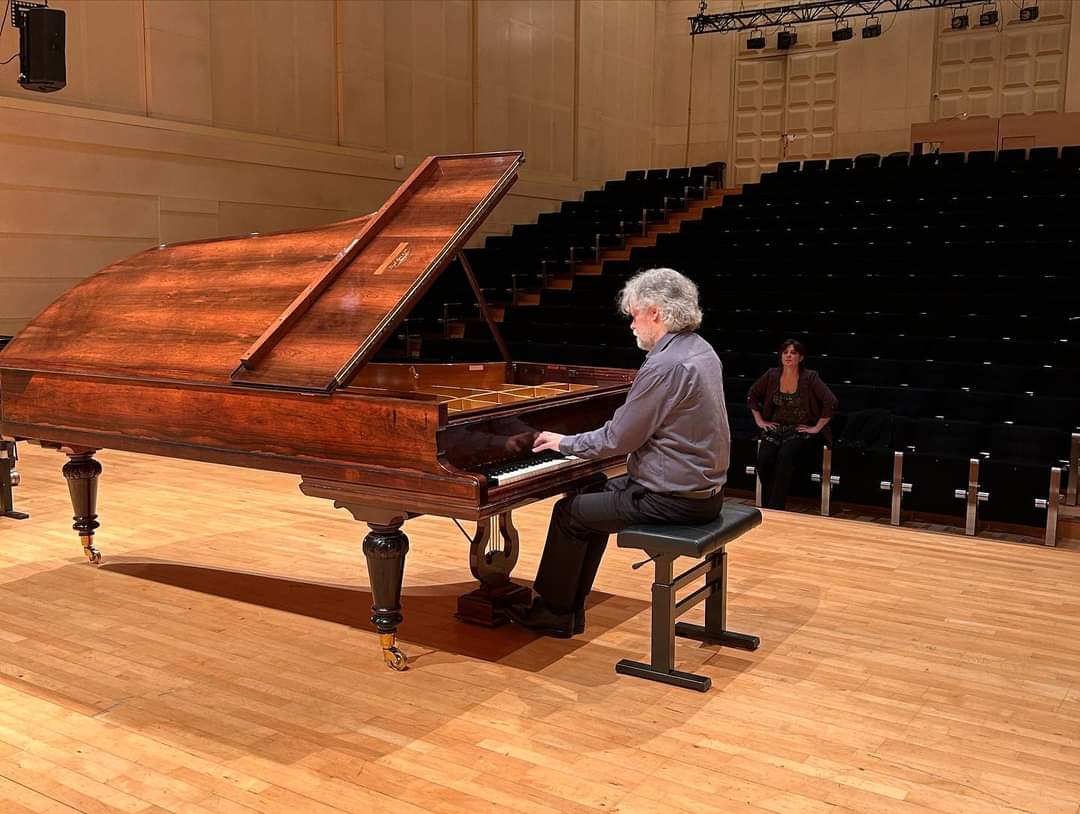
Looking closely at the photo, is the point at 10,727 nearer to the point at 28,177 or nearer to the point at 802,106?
the point at 28,177

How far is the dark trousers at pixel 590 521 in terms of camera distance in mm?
2697

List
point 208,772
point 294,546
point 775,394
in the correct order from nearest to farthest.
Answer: point 208,772, point 294,546, point 775,394

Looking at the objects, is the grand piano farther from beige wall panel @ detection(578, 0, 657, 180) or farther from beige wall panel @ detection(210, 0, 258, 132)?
beige wall panel @ detection(578, 0, 657, 180)

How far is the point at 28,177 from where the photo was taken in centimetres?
668

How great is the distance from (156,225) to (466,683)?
5.83 metres

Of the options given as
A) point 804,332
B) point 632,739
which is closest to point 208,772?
point 632,739

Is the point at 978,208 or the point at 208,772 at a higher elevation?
the point at 978,208

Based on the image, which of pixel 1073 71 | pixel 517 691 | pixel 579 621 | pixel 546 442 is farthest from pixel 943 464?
pixel 1073 71

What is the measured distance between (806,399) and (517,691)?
2.72m

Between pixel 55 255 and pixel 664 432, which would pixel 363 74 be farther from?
pixel 664 432

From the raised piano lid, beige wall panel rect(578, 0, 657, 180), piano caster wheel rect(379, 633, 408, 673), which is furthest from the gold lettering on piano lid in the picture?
beige wall panel rect(578, 0, 657, 180)

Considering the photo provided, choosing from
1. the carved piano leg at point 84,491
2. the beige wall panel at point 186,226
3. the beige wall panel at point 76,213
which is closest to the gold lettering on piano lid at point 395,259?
the carved piano leg at point 84,491

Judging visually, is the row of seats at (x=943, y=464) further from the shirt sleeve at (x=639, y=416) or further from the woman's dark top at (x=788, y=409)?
the shirt sleeve at (x=639, y=416)

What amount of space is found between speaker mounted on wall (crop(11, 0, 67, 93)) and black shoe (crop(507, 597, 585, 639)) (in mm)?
4310
